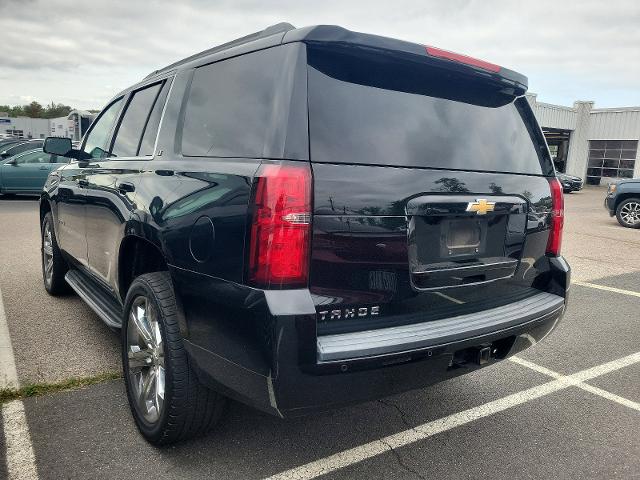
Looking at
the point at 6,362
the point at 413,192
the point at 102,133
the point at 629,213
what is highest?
the point at 102,133

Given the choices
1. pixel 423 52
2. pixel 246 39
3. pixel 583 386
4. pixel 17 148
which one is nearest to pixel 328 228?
pixel 423 52

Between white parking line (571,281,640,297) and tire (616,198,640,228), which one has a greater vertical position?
tire (616,198,640,228)

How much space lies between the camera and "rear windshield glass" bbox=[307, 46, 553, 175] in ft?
7.10

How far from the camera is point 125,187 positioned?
3.09m

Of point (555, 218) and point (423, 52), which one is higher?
point (423, 52)

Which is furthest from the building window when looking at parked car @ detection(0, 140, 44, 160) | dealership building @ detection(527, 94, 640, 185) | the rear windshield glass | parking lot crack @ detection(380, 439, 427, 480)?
parking lot crack @ detection(380, 439, 427, 480)

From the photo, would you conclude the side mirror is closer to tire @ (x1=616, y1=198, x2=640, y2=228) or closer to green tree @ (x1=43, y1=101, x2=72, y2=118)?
tire @ (x1=616, y1=198, x2=640, y2=228)

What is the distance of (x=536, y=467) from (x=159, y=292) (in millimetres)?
2022

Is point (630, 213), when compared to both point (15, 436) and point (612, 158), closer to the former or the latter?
point (15, 436)

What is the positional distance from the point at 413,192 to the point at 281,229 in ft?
2.05

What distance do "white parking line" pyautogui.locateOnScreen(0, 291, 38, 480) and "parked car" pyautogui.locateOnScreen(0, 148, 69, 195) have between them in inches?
469

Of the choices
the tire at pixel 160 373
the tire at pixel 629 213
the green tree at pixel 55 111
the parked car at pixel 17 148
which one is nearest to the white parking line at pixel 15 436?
the tire at pixel 160 373

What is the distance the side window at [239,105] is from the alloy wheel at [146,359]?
0.87m

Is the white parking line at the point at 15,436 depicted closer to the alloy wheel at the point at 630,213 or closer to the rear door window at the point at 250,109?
the rear door window at the point at 250,109
